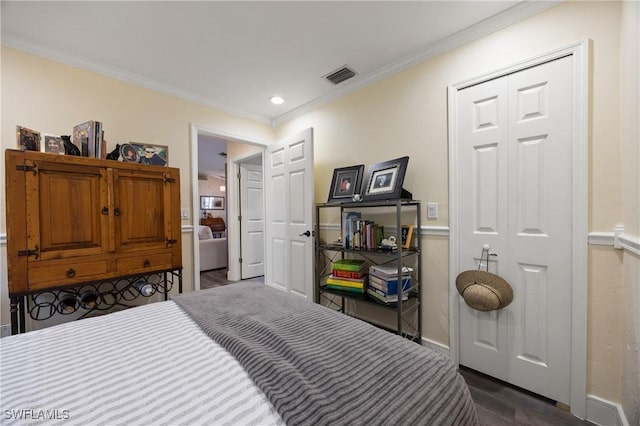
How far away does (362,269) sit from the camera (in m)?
2.27

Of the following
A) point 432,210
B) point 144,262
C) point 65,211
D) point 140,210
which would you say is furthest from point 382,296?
point 65,211

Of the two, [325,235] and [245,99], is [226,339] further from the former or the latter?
[245,99]

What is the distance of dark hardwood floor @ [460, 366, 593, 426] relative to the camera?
1.40 meters

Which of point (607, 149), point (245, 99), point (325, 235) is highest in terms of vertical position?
point (245, 99)

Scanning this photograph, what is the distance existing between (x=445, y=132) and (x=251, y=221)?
333 cm

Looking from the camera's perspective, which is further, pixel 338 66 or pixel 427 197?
pixel 338 66

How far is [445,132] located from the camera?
76.1 inches

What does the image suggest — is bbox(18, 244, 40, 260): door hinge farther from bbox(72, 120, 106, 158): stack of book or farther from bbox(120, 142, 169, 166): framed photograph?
bbox(120, 142, 169, 166): framed photograph

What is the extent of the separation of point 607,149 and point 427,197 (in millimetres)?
981


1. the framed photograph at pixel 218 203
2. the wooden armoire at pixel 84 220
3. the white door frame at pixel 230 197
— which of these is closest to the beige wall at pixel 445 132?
the white door frame at pixel 230 197

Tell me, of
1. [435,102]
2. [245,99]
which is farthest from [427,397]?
[245,99]

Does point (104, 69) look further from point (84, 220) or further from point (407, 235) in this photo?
point (407, 235)

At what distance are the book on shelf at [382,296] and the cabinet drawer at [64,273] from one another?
79.5 inches

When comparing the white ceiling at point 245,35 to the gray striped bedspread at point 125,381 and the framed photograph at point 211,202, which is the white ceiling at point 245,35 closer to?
the gray striped bedspread at point 125,381
